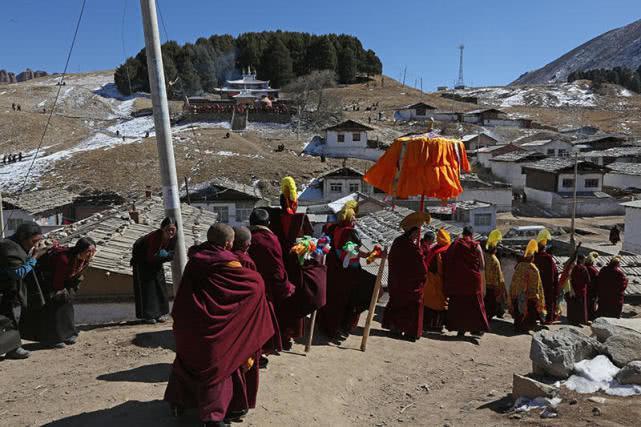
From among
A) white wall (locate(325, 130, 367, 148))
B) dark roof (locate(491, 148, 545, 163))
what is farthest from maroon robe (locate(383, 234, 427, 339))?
white wall (locate(325, 130, 367, 148))

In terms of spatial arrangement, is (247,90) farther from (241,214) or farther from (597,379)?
(597,379)

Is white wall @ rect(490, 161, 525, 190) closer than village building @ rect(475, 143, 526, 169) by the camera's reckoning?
Yes

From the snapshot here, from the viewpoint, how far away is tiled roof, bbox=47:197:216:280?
34.0ft

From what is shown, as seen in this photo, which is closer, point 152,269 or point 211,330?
point 211,330

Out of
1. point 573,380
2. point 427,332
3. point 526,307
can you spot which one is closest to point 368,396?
point 573,380

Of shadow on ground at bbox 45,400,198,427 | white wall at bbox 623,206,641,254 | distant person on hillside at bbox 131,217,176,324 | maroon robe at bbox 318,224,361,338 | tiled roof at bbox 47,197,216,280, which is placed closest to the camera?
shadow on ground at bbox 45,400,198,427

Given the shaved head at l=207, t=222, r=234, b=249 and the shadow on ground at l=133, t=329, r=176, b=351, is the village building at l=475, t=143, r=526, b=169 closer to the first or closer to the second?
the shadow on ground at l=133, t=329, r=176, b=351

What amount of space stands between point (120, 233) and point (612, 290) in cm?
1003

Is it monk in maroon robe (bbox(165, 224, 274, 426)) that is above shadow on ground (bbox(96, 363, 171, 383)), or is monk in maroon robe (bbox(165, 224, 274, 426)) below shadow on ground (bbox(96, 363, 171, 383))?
above

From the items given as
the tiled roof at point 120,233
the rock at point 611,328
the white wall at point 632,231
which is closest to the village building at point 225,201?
the tiled roof at point 120,233

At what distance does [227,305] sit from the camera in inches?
166

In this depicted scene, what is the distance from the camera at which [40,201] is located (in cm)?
2564

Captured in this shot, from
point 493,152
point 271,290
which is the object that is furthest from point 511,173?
point 271,290

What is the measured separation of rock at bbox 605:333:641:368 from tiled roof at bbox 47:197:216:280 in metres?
7.40
